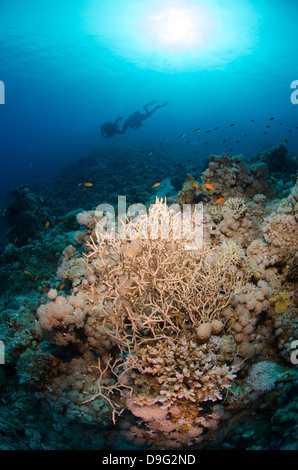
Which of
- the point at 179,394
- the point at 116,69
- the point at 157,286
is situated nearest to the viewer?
the point at 179,394

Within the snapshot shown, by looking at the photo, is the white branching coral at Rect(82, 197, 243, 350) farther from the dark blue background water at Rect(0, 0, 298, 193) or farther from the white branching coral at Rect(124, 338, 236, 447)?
the dark blue background water at Rect(0, 0, 298, 193)

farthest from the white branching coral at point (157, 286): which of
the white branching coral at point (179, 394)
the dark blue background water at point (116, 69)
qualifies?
the dark blue background water at point (116, 69)

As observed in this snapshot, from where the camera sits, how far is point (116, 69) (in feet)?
192

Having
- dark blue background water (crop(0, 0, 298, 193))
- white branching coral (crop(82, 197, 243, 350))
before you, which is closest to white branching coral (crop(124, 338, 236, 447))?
white branching coral (crop(82, 197, 243, 350))

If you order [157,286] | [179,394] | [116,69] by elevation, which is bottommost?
[179,394]

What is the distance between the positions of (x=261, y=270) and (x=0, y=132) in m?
144

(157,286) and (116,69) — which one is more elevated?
(116,69)

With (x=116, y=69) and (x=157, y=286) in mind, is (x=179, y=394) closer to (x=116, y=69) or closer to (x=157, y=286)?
(x=157, y=286)

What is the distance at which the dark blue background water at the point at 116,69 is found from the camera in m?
33.9

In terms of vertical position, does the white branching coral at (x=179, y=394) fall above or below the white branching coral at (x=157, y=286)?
below

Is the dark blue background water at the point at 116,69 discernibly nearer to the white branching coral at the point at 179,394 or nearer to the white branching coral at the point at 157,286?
the white branching coral at the point at 157,286

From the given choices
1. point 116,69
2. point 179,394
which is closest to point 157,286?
point 179,394
